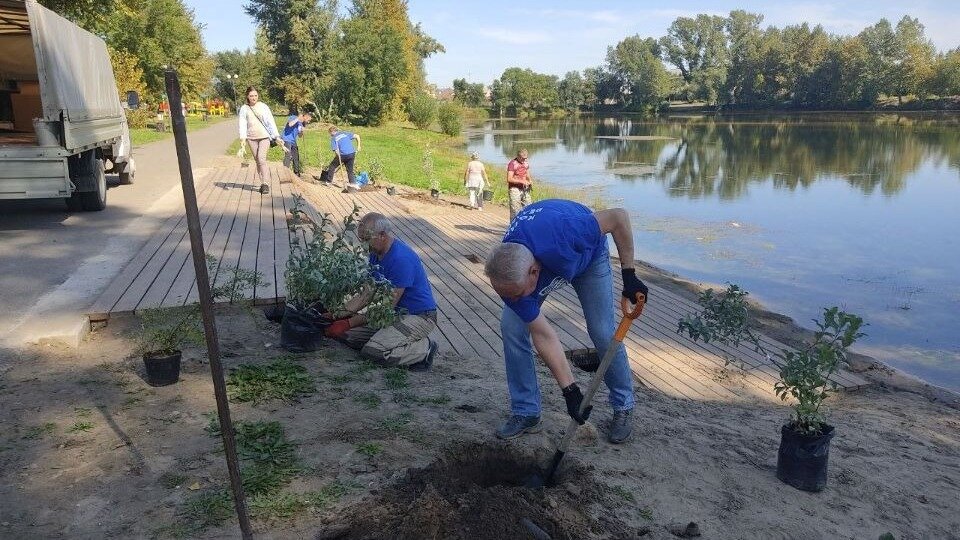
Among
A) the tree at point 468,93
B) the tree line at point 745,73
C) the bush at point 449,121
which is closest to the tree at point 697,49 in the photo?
the tree line at point 745,73

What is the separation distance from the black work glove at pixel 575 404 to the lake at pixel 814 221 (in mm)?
6907

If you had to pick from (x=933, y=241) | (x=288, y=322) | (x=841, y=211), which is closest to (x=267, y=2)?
(x=841, y=211)

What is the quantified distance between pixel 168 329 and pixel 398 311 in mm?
1506

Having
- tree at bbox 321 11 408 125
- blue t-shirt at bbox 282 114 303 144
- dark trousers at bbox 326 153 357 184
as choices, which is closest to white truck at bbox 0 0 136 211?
blue t-shirt at bbox 282 114 303 144

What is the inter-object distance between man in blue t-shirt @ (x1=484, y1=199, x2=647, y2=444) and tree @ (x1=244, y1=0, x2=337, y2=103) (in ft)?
134

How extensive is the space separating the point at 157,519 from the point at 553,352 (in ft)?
6.31

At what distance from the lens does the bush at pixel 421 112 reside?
49.0 m

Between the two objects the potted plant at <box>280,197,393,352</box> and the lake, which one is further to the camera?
the lake

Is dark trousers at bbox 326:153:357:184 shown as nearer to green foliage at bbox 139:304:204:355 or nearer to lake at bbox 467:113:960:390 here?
lake at bbox 467:113:960:390

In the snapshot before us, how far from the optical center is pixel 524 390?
3.88m

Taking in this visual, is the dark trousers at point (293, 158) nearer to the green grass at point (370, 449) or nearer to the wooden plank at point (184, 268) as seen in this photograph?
the wooden plank at point (184, 268)

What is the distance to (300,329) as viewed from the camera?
4820 mm

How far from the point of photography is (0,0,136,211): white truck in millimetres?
8297

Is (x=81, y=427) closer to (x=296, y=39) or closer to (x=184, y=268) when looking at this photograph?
(x=184, y=268)
